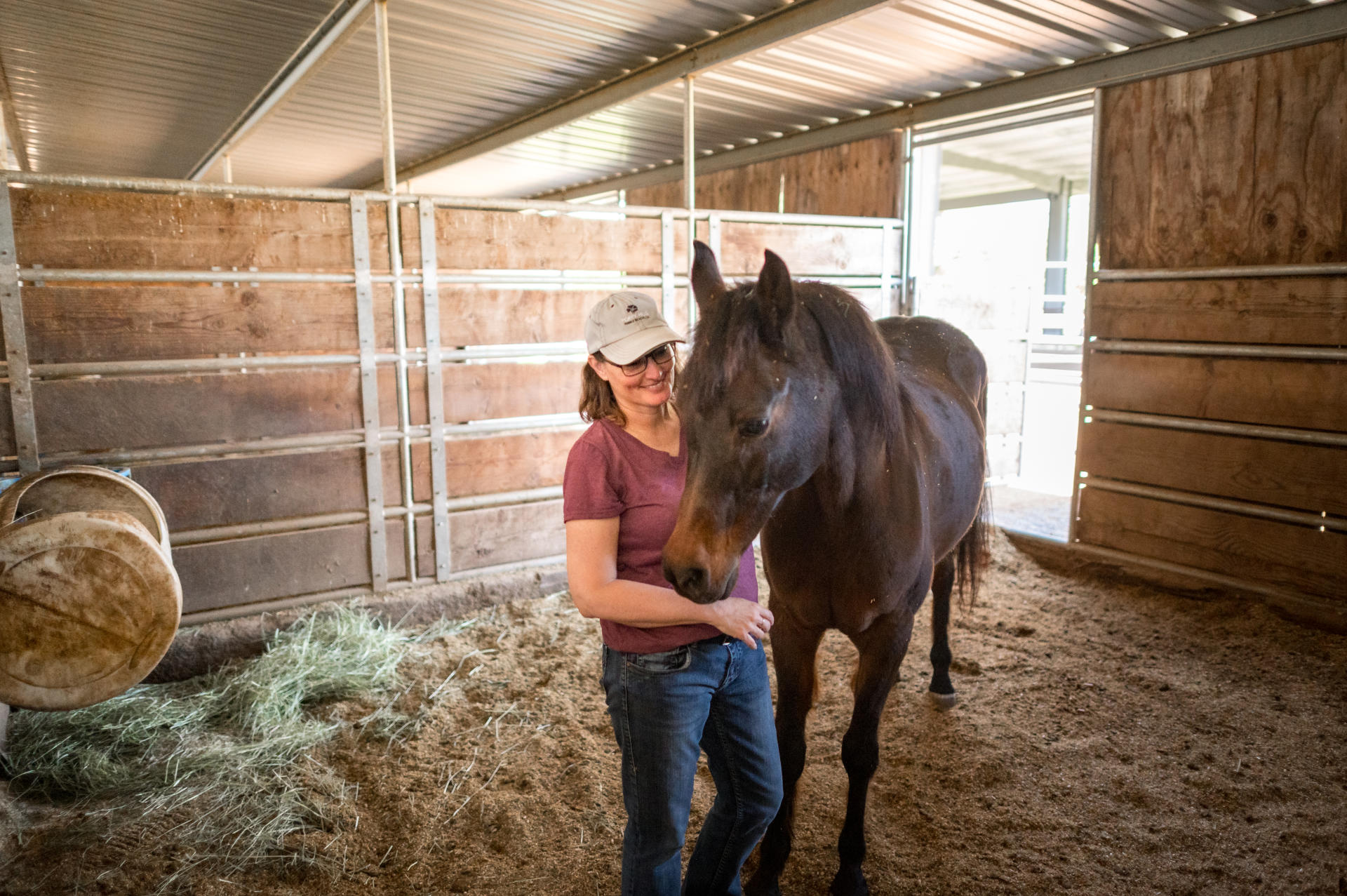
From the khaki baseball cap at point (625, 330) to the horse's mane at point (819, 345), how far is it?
0.09 m

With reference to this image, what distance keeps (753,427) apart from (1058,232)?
13.2 m

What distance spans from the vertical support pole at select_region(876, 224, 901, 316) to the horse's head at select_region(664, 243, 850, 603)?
14.8 ft

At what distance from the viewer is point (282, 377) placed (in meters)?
3.71

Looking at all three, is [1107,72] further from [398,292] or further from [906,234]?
[398,292]

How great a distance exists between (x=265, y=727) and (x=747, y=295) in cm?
260

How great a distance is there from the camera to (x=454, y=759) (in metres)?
2.84

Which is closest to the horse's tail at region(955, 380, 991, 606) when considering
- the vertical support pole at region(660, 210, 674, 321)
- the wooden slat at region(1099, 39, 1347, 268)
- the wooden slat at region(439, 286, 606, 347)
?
the wooden slat at region(1099, 39, 1347, 268)

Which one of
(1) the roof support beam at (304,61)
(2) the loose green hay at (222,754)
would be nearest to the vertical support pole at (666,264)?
(1) the roof support beam at (304,61)

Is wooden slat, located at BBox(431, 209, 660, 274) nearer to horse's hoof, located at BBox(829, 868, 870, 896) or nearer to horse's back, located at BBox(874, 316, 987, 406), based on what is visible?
horse's back, located at BBox(874, 316, 987, 406)

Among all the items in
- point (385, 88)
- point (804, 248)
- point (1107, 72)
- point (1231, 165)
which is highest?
point (1107, 72)

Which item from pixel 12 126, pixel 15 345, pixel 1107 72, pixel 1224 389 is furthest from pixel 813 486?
pixel 12 126

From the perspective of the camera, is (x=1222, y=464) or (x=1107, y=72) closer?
(x=1222, y=464)

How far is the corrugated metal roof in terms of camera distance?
424 cm

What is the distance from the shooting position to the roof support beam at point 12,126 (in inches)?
233
